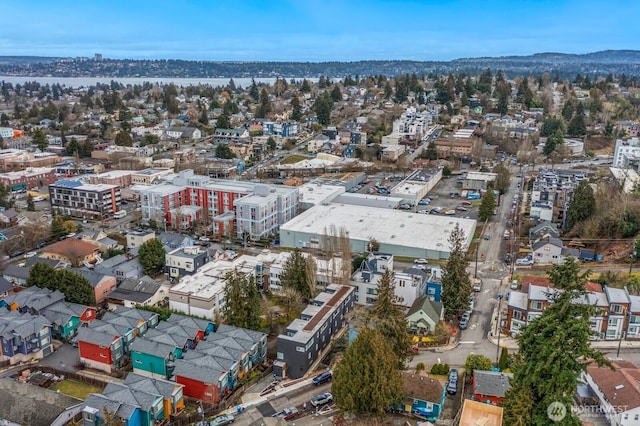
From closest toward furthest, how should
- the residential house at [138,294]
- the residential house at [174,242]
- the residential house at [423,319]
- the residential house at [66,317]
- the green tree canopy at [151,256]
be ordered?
the residential house at [423,319], the residential house at [66,317], the residential house at [138,294], the green tree canopy at [151,256], the residential house at [174,242]

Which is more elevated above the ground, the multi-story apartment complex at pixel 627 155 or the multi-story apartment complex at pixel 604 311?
the multi-story apartment complex at pixel 627 155

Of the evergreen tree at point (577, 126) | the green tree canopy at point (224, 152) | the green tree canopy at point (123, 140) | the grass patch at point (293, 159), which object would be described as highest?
the evergreen tree at point (577, 126)

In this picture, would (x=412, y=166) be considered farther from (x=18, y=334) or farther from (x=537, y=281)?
(x=18, y=334)

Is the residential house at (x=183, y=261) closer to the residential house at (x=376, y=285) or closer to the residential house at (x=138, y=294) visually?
the residential house at (x=138, y=294)

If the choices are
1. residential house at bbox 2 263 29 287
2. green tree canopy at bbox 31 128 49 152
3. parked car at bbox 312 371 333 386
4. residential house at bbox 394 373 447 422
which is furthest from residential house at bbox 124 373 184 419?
green tree canopy at bbox 31 128 49 152

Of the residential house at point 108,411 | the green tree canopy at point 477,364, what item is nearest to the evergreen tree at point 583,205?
the green tree canopy at point 477,364

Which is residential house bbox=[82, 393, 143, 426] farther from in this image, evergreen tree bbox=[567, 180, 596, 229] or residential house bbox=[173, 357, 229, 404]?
evergreen tree bbox=[567, 180, 596, 229]
